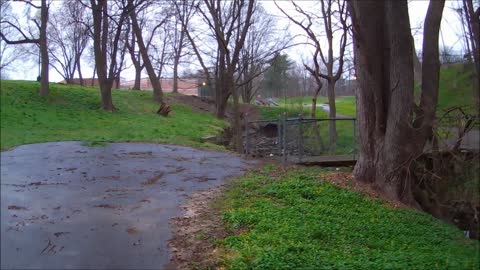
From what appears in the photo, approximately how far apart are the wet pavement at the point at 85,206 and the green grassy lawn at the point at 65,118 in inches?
2.9

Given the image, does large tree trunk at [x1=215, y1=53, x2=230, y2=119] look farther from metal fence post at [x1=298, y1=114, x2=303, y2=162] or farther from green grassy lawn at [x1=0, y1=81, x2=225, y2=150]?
green grassy lawn at [x1=0, y1=81, x2=225, y2=150]

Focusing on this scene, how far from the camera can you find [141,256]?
3.87m

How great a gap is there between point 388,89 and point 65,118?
696 cm

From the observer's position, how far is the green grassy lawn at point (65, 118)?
236 centimetres

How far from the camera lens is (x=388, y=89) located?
8.59 meters

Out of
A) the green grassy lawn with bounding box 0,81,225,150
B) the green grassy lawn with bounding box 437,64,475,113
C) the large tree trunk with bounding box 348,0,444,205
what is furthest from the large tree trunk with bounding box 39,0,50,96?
the large tree trunk with bounding box 348,0,444,205

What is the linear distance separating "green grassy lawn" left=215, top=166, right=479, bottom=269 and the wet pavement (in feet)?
3.22

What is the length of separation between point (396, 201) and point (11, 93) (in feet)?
22.8

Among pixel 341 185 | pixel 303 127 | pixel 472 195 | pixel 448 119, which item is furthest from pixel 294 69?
pixel 472 195

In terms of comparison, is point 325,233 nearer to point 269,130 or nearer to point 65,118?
point 65,118

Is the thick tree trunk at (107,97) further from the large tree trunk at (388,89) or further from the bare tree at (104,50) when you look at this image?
the large tree trunk at (388,89)

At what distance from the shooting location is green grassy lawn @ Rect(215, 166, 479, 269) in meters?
4.59

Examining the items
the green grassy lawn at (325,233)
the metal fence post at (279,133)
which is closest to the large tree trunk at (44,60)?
the green grassy lawn at (325,233)

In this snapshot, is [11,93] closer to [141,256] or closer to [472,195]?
[141,256]
